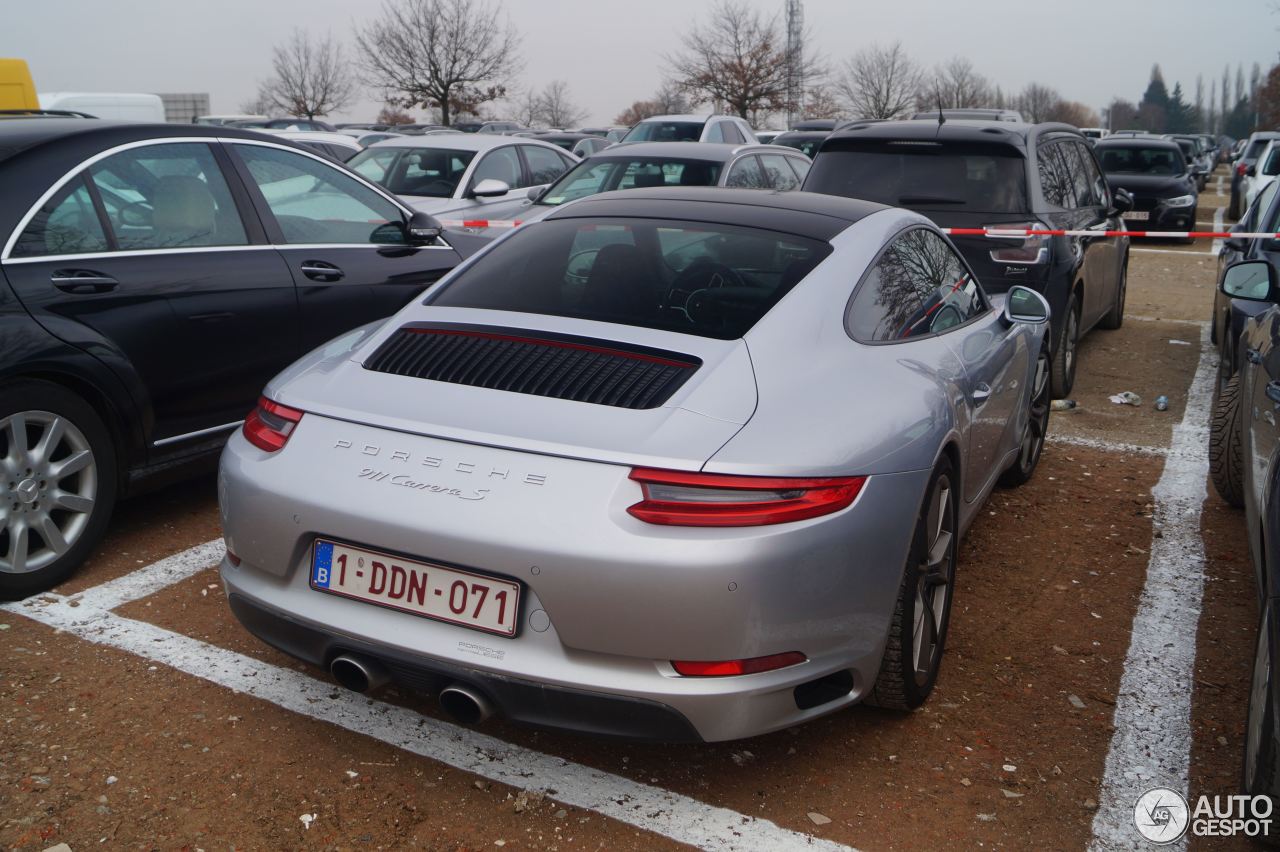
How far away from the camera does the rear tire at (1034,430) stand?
215 inches

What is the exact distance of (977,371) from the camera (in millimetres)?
3963

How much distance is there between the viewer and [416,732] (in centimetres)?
326

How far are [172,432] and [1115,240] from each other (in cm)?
727

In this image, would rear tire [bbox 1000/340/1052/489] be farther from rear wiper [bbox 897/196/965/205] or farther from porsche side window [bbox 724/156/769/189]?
porsche side window [bbox 724/156/769/189]

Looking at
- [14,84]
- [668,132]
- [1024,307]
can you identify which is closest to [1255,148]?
[668,132]

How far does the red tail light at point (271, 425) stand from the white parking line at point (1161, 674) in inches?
91.3

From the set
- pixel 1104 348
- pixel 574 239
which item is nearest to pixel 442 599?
pixel 574 239

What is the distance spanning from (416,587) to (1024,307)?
292 centimetres

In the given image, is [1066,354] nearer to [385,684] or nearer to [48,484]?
[385,684]

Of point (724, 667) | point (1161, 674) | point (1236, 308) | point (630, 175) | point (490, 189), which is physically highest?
point (630, 175)

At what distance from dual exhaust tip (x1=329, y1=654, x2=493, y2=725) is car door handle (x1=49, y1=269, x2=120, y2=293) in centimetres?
222

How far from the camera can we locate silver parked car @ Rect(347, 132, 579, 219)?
1019 centimetres

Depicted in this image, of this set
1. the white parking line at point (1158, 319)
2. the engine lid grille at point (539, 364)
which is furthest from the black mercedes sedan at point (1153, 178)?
the engine lid grille at point (539, 364)

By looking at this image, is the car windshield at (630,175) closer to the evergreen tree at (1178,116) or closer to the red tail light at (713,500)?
the red tail light at (713,500)
